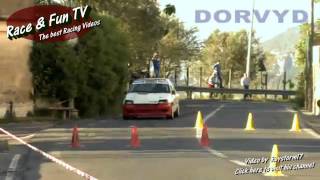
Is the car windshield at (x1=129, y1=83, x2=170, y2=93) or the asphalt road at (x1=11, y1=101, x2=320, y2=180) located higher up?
the car windshield at (x1=129, y1=83, x2=170, y2=93)

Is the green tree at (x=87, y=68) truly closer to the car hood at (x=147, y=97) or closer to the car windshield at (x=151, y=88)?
the car windshield at (x=151, y=88)

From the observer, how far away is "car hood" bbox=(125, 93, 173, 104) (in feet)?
89.9

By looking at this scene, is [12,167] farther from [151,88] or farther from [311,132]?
[151,88]

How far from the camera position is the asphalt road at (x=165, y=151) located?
12734 mm

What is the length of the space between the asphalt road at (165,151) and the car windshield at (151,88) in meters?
3.33

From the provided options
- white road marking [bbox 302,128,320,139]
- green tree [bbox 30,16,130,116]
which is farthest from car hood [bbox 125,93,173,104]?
white road marking [bbox 302,128,320,139]

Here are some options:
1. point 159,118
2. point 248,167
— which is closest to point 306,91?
point 159,118

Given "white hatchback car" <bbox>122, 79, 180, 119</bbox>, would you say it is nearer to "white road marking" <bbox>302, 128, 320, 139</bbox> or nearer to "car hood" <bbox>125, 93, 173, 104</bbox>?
"car hood" <bbox>125, 93, 173, 104</bbox>

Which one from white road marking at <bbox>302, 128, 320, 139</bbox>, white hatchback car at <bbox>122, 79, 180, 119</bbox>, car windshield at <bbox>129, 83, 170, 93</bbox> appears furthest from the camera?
car windshield at <bbox>129, 83, 170, 93</bbox>

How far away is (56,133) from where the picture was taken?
68.7 feet

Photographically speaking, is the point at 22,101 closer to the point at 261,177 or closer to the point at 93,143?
the point at 93,143

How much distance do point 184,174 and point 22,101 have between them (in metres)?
15.7

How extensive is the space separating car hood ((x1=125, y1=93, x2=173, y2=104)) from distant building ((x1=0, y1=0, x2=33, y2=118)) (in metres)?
3.71

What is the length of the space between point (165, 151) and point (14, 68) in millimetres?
12627
